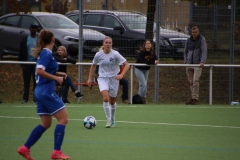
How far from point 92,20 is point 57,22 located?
9.97 ft

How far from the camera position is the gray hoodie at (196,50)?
18.9 metres

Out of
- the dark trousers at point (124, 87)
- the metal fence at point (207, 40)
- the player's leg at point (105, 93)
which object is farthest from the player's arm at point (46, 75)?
the metal fence at point (207, 40)

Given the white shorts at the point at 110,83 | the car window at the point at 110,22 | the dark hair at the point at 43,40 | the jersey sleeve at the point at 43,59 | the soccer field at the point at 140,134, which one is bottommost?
the soccer field at the point at 140,134

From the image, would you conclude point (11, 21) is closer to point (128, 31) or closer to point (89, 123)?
point (128, 31)

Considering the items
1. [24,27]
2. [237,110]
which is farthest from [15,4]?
[237,110]

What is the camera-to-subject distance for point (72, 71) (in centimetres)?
2161

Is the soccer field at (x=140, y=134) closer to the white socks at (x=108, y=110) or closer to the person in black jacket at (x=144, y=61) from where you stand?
the white socks at (x=108, y=110)

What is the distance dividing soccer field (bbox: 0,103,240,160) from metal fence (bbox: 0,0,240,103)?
2.15 m

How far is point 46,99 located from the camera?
370 inches

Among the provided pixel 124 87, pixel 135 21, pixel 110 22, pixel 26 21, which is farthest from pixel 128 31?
pixel 26 21

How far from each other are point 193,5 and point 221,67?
6.99 feet

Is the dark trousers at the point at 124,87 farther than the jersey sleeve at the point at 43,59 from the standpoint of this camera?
Yes

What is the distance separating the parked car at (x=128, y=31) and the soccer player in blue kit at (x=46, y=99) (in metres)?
10.9

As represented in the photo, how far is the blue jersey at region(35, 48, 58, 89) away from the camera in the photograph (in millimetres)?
9367
